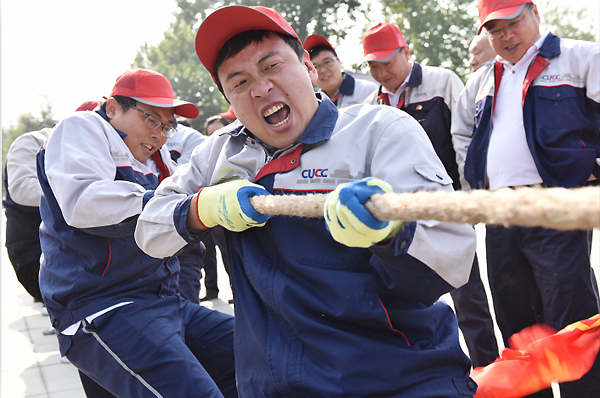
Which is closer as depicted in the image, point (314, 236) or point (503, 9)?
point (314, 236)

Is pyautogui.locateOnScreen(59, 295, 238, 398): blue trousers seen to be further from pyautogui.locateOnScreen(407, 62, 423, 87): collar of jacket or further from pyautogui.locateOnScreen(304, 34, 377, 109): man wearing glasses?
pyautogui.locateOnScreen(304, 34, 377, 109): man wearing glasses

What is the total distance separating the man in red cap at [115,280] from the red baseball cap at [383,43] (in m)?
1.78

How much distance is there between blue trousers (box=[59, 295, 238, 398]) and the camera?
7.68ft

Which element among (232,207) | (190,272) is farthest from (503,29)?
(190,272)

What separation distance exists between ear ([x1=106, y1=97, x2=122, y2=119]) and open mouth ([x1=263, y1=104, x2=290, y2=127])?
141 centimetres

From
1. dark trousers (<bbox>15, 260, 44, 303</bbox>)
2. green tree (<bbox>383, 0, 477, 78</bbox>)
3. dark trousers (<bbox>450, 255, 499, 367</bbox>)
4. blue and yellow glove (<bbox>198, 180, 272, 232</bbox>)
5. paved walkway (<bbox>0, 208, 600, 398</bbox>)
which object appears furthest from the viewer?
green tree (<bbox>383, 0, 477, 78</bbox>)

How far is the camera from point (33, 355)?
200 inches

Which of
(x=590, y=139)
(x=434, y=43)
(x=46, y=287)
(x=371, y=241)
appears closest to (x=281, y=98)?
(x=371, y=241)

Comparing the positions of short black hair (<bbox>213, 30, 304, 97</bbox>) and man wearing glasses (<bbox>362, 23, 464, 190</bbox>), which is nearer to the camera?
short black hair (<bbox>213, 30, 304, 97</bbox>)

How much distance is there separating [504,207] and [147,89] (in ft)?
7.97

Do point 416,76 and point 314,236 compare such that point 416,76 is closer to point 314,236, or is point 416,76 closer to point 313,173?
point 313,173

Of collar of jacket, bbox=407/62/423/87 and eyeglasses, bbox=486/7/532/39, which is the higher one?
eyeglasses, bbox=486/7/532/39

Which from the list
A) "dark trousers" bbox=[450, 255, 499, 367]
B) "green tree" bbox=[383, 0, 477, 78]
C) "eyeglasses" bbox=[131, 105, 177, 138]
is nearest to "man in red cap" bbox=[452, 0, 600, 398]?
"dark trousers" bbox=[450, 255, 499, 367]

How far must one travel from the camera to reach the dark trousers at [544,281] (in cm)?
293
